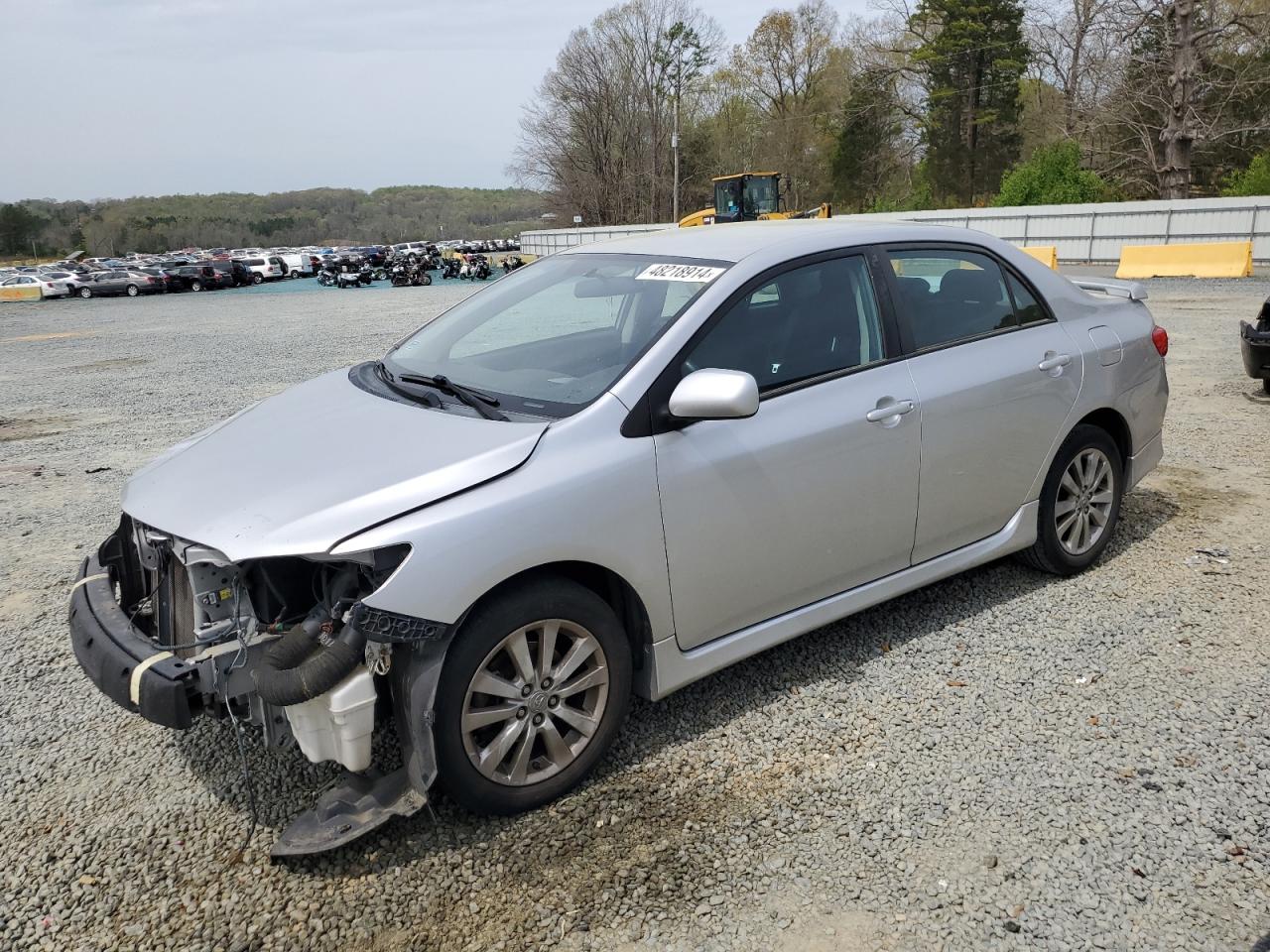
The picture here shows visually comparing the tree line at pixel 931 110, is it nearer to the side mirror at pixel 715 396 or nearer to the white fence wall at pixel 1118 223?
the white fence wall at pixel 1118 223

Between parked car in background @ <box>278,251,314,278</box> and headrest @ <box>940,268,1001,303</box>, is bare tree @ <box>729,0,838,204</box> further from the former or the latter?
headrest @ <box>940,268,1001,303</box>

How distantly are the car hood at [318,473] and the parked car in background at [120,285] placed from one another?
43410 millimetres

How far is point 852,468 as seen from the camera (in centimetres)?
364

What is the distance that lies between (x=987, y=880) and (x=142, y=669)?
7.98ft

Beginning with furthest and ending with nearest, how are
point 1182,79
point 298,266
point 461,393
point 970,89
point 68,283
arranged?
point 298,266, point 970,89, point 68,283, point 1182,79, point 461,393

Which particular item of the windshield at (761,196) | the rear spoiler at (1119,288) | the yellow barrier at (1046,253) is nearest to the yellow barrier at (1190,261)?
the yellow barrier at (1046,253)

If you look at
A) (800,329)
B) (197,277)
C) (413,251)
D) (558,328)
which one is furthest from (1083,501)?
(413,251)

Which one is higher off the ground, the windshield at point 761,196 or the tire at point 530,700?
the windshield at point 761,196

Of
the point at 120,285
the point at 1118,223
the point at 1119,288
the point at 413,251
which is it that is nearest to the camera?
the point at 1119,288

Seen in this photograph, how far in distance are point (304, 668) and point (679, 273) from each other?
1964 millimetres

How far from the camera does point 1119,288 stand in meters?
5.31

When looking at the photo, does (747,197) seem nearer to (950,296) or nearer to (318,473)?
(950,296)

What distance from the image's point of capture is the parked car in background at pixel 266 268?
53.7 meters

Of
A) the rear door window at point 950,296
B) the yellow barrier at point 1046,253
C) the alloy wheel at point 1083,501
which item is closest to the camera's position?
the rear door window at point 950,296
